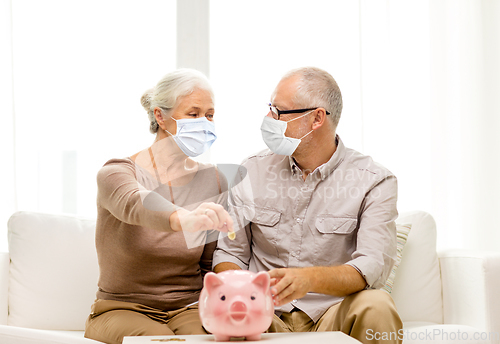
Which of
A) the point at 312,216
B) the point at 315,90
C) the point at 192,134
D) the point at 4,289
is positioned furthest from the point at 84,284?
Result: the point at 315,90

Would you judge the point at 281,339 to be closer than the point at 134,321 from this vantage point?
Yes

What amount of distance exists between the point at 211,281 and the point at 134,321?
0.47m

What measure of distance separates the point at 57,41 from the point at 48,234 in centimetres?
106

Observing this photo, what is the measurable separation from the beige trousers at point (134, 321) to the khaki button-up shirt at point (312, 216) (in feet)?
0.78

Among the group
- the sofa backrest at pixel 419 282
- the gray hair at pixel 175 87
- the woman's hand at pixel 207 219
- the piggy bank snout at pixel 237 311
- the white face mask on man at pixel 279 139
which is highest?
the gray hair at pixel 175 87

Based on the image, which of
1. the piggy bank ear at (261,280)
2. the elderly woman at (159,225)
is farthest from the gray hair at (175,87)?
the piggy bank ear at (261,280)

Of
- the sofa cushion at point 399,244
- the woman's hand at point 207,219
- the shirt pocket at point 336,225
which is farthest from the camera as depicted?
the sofa cushion at point 399,244

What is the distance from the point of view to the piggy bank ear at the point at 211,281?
102 cm

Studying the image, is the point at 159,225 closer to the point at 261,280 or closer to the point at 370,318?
the point at 261,280

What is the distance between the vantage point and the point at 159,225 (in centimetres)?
123

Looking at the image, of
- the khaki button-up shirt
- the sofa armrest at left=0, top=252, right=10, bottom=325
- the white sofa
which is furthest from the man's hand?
the sofa armrest at left=0, top=252, right=10, bottom=325

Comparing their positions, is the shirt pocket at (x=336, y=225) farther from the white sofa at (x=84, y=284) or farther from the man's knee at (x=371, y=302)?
the white sofa at (x=84, y=284)

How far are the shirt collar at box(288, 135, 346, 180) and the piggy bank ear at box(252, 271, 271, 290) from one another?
685 mm

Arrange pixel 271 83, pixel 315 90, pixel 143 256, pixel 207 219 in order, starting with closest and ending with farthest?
pixel 207 219 < pixel 143 256 < pixel 315 90 < pixel 271 83
